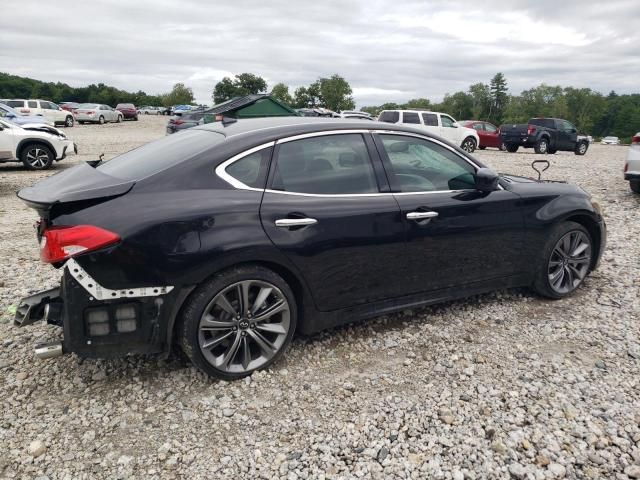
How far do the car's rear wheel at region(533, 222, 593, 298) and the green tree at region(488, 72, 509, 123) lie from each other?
128 meters

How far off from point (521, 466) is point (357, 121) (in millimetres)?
2460

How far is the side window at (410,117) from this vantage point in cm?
1911

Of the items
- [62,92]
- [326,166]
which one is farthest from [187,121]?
[62,92]

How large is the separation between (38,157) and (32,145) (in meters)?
0.32

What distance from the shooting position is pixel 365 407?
2861 mm

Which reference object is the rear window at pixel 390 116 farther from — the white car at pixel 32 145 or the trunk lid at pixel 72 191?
the trunk lid at pixel 72 191

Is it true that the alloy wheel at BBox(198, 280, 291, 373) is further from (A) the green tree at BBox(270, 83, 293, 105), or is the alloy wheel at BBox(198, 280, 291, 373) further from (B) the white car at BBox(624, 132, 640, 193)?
(A) the green tree at BBox(270, 83, 293, 105)

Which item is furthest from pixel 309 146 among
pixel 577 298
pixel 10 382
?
pixel 577 298

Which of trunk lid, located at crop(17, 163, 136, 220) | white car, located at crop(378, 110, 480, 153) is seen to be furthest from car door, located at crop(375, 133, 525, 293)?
white car, located at crop(378, 110, 480, 153)

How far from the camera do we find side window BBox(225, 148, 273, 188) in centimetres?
298

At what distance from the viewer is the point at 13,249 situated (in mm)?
5816

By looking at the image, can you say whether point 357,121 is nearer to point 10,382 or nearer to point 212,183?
point 212,183

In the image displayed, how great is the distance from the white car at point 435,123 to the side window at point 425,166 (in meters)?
15.4

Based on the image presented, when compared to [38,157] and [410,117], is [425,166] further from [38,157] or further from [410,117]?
[410,117]
